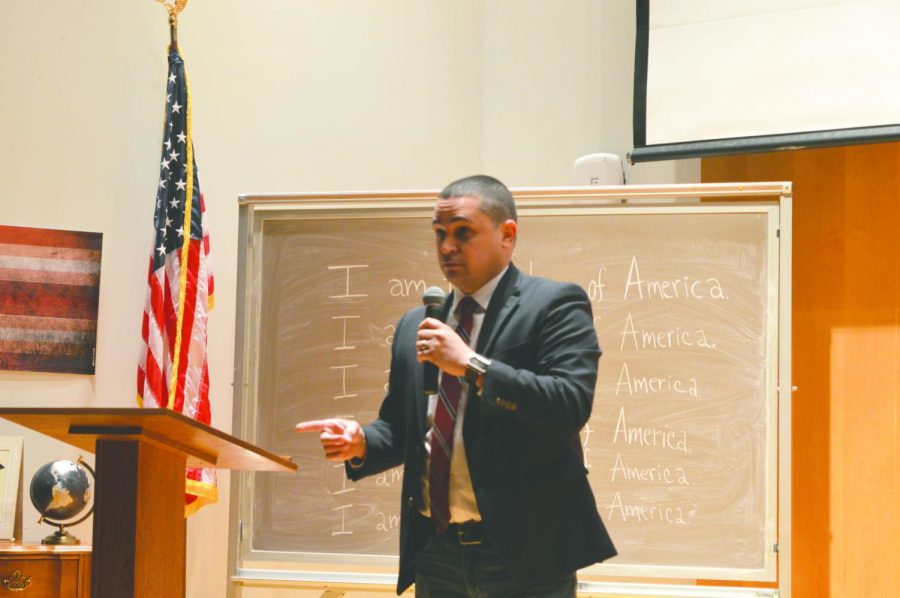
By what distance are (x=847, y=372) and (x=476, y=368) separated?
8.60ft

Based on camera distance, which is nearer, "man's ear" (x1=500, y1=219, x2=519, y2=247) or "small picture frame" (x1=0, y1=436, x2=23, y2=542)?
"man's ear" (x1=500, y1=219, x2=519, y2=247)

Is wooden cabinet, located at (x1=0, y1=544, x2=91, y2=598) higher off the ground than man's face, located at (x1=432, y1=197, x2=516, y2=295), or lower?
lower

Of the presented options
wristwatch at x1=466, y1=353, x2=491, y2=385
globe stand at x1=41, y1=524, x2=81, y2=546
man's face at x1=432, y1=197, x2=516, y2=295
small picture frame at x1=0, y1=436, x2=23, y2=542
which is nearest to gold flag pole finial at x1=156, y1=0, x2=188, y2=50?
small picture frame at x1=0, y1=436, x2=23, y2=542

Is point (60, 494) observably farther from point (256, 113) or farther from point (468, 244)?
point (468, 244)

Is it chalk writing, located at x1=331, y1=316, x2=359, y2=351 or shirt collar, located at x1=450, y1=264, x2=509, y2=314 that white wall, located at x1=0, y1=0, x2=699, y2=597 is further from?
shirt collar, located at x1=450, y1=264, x2=509, y2=314

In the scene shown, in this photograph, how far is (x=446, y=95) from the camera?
5098mm

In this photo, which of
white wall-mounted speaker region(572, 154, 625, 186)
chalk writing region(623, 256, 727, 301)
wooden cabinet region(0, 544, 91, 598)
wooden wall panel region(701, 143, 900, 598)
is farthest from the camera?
white wall-mounted speaker region(572, 154, 625, 186)

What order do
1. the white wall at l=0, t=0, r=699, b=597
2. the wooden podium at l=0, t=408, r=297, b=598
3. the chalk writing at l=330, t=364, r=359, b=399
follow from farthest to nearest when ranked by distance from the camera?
1. the white wall at l=0, t=0, r=699, b=597
2. the chalk writing at l=330, t=364, r=359, b=399
3. the wooden podium at l=0, t=408, r=297, b=598

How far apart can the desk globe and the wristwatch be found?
2257 mm

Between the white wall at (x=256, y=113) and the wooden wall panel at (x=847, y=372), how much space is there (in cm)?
63

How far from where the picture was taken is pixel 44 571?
11.9 ft

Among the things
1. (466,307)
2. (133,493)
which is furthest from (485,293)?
(133,493)

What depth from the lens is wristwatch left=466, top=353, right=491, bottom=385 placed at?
2041 mm

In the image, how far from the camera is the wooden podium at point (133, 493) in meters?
1.99
